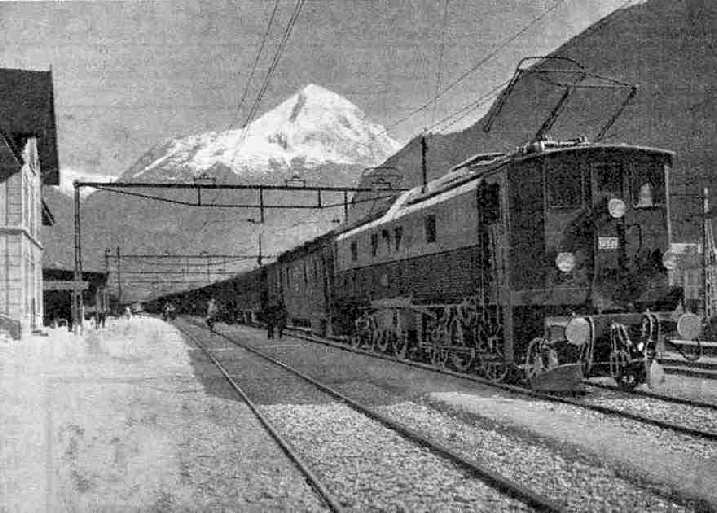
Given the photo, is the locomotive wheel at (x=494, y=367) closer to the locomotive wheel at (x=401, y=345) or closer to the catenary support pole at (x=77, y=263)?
the locomotive wheel at (x=401, y=345)

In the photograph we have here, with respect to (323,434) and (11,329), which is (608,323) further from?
(11,329)

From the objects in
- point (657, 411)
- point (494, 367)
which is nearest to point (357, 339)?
point (494, 367)

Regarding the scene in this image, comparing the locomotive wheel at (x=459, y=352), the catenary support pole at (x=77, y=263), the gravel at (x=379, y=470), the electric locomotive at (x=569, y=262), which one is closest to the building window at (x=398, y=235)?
the locomotive wheel at (x=459, y=352)

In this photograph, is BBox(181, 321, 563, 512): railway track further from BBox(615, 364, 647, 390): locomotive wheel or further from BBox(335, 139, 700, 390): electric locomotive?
BBox(615, 364, 647, 390): locomotive wheel

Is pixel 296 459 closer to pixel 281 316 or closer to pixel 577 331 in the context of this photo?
pixel 577 331

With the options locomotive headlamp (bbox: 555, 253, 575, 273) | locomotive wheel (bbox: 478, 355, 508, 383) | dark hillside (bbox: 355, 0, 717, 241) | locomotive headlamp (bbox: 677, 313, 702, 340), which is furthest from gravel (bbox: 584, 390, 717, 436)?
dark hillside (bbox: 355, 0, 717, 241)

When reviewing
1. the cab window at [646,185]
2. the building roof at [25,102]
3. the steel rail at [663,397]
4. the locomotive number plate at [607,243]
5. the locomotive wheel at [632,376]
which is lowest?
the steel rail at [663,397]
